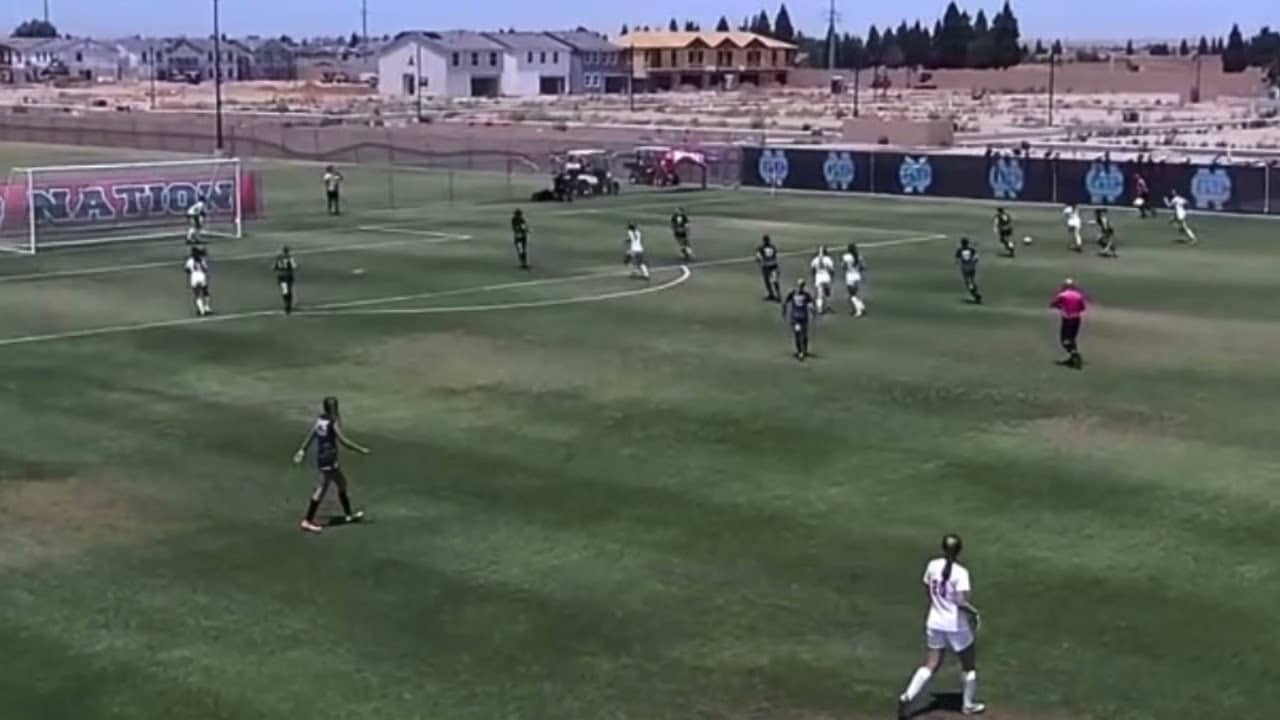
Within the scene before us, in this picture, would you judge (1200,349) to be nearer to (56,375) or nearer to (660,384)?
(660,384)

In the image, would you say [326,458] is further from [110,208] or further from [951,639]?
[110,208]

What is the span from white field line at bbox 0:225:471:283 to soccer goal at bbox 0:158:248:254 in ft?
17.0

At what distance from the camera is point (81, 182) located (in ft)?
204

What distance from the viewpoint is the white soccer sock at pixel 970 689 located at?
1584 cm

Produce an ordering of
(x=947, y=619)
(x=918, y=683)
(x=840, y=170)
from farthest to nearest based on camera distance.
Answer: (x=840, y=170), (x=918, y=683), (x=947, y=619)

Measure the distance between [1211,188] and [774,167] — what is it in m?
19.9

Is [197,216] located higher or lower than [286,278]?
higher

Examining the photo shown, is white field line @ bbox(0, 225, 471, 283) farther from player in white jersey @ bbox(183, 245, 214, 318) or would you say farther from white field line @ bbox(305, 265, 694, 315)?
white field line @ bbox(305, 265, 694, 315)

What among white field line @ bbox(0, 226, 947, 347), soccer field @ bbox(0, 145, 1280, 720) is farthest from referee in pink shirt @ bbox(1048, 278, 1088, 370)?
white field line @ bbox(0, 226, 947, 347)

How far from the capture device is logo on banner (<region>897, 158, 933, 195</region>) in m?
73.2

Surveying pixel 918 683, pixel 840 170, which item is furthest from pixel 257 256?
pixel 918 683

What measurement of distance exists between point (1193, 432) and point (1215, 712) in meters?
12.1

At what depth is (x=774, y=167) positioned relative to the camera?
7844 centimetres

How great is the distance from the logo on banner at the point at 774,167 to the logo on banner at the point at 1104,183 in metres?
14.4
